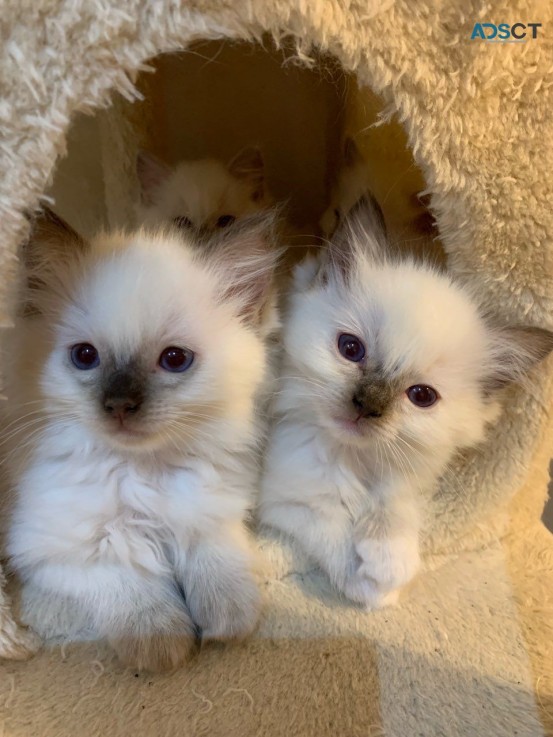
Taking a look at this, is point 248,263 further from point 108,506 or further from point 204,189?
point 204,189

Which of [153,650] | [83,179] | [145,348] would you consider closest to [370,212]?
[145,348]

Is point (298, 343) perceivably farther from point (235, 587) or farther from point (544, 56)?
point (544, 56)

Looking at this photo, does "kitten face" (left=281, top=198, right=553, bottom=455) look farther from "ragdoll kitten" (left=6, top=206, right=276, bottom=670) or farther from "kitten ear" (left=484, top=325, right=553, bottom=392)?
"ragdoll kitten" (left=6, top=206, right=276, bottom=670)

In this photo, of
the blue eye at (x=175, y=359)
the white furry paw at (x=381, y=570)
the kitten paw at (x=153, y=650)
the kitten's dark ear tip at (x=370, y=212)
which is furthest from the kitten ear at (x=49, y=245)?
the white furry paw at (x=381, y=570)

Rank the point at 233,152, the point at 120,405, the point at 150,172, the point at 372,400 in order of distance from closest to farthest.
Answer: the point at 120,405 < the point at 372,400 < the point at 150,172 < the point at 233,152

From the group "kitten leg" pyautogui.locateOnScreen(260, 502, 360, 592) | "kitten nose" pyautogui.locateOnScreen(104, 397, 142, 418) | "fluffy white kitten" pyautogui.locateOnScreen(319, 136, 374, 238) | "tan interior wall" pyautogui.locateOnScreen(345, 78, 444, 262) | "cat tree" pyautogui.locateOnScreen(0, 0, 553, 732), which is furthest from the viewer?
"fluffy white kitten" pyautogui.locateOnScreen(319, 136, 374, 238)

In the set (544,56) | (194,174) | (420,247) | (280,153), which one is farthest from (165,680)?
(280,153)

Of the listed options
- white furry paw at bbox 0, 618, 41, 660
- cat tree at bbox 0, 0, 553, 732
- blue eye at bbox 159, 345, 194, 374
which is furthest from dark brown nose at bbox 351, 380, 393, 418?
white furry paw at bbox 0, 618, 41, 660
